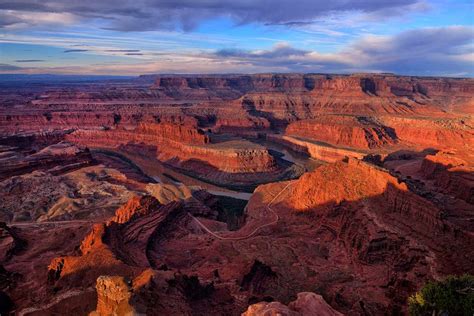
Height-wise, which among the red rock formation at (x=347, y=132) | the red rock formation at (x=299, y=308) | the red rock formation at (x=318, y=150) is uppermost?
the red rock formation at (x=299, y=308)

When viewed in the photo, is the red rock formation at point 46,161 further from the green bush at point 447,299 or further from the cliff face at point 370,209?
the green bush at point 447,299

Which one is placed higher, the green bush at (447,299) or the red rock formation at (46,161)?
the green bush at (447,299)

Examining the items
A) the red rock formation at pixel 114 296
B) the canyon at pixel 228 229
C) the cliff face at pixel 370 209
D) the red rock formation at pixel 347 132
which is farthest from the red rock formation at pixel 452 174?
the red rock formation at pixel 347 132

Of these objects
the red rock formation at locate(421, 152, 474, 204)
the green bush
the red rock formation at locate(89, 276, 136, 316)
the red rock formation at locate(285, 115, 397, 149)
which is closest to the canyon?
the red rock formation at locate(89, 276, 136, 316)

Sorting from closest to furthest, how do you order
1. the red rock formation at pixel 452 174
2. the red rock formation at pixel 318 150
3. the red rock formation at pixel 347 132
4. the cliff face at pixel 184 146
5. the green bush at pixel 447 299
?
the green bush at pixel 447 299 < the red rock formation at pixel 452 174 < the cliff face at pixel 184 146 < the red rock formation at pixel 318 150 < the red rock formation at pixel 347 132

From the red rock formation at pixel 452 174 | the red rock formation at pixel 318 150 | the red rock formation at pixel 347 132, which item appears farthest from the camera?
the red rock formation at pixel 347 132

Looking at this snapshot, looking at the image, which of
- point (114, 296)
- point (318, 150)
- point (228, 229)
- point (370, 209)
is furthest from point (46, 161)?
point (114, 296)

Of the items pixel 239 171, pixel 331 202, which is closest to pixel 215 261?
pixel 331 202

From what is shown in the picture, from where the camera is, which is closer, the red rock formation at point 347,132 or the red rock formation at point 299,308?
the red rock formation at point 299,308
